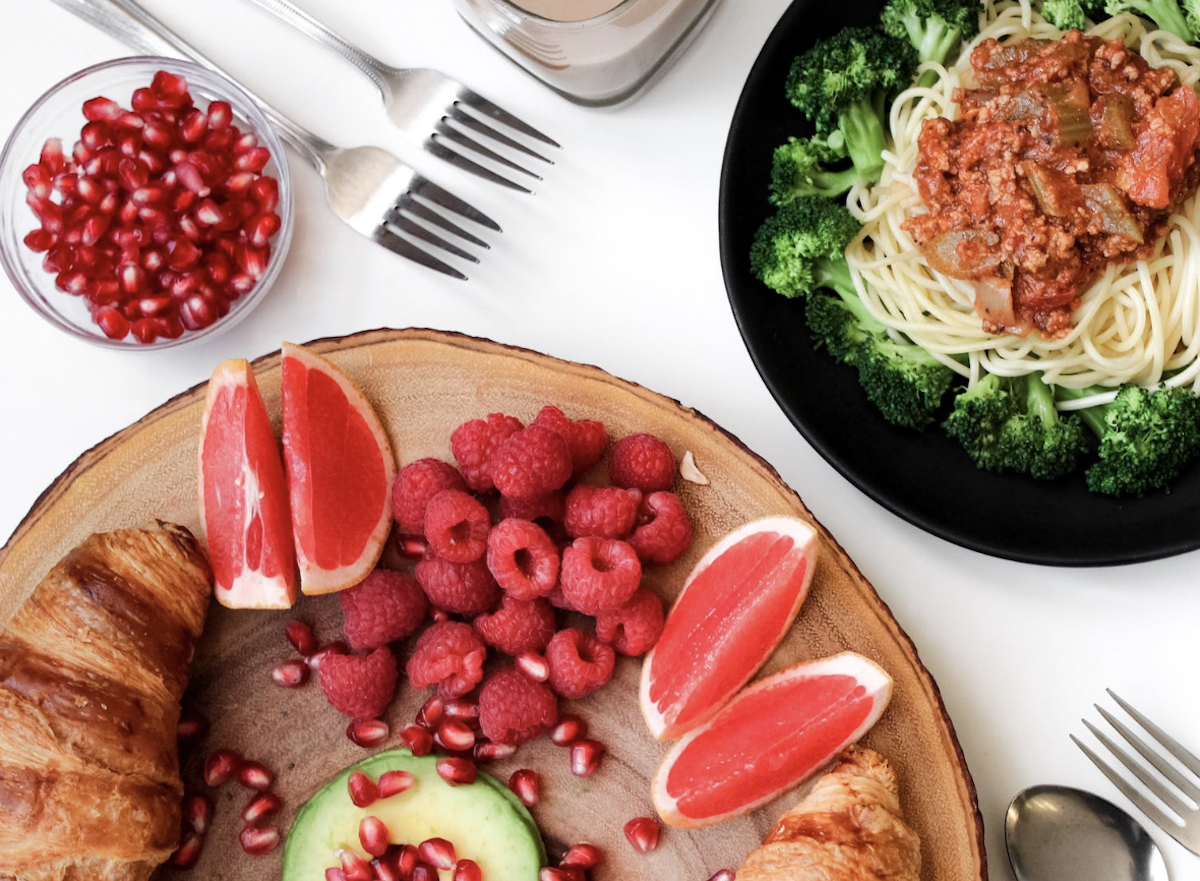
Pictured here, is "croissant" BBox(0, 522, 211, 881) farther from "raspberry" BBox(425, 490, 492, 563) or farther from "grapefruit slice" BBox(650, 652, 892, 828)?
"grapefruit slice" BBox(650, 652, 892, 828)

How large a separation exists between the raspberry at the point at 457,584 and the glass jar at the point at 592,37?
146 cm

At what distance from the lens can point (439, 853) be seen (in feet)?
9.50

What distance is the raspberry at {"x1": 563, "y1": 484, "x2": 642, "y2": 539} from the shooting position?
9.36ft

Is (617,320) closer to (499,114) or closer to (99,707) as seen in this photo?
(499,114)

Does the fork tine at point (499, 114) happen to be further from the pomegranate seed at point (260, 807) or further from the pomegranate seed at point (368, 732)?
the pomegranate seed at point (260, 807)

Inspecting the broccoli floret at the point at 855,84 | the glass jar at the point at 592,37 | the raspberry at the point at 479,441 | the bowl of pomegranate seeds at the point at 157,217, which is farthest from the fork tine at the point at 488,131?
the raspberry at the point at 479,441

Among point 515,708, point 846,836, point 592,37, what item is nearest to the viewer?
point 846,836

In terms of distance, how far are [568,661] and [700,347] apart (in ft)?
Answer: 3.49

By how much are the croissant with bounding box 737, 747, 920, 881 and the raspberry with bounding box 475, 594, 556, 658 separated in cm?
77

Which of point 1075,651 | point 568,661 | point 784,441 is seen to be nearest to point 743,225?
point 784,441

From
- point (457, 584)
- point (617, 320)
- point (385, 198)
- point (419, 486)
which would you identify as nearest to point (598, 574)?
point (457, 584)

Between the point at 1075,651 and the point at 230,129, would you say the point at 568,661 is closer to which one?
the point at 1075,651

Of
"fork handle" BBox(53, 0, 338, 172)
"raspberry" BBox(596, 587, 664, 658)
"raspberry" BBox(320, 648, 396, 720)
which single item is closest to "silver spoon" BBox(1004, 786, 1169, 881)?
"raspberry" BBox(596, 587, 664, 658)

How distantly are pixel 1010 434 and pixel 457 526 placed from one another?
152cm
